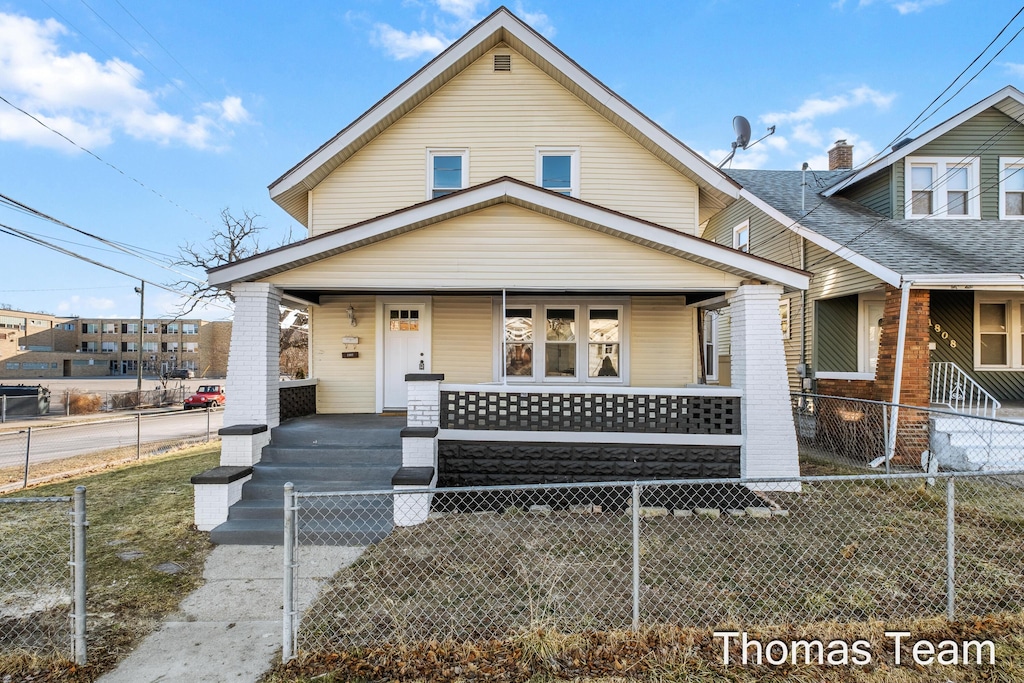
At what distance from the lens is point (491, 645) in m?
3.56

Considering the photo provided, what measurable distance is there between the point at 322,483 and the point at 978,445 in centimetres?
1074

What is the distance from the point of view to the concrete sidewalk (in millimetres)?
3416

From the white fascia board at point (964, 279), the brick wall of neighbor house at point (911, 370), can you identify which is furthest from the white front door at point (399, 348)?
the white fascia board at point (964, 279)

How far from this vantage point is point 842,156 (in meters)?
16.1

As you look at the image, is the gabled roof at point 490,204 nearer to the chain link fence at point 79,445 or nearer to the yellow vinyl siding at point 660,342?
the yellow vinyl siding at point 660,342

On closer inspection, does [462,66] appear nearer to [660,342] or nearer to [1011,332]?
[660,342]

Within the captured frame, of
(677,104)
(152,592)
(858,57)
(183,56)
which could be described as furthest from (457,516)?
(183,56)

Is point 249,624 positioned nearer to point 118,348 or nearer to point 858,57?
point 858,57

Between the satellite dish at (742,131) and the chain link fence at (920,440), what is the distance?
30.9ft

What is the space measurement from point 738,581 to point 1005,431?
24.7 ft

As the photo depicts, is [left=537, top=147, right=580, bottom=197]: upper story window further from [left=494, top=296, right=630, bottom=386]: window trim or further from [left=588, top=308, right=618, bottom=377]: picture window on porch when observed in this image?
[left=588, top=308, right=618, bottom=377]: picture window on porch

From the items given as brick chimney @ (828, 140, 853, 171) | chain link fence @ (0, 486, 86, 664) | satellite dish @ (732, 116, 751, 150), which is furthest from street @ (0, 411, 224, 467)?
brick chimney @ (828, 140, 853, 171)

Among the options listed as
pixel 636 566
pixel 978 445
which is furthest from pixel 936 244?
pixel 636 566

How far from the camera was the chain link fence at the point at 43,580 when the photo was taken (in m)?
3.41
